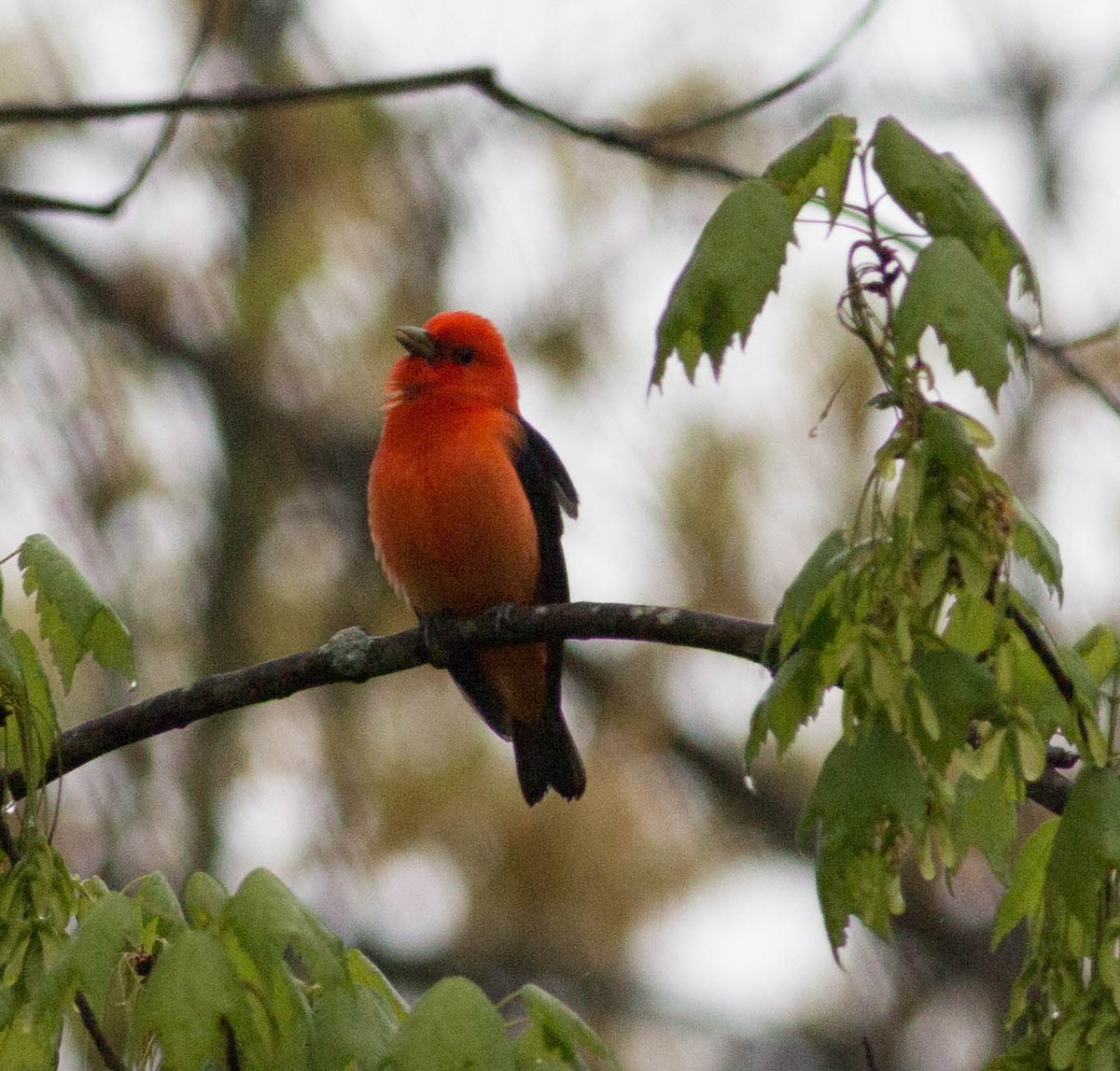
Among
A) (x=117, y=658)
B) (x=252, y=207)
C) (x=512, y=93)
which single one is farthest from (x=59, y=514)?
(x=117, y=658)

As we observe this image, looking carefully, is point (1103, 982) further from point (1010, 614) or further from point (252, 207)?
point (252, 207)

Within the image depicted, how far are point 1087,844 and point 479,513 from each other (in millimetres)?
3054

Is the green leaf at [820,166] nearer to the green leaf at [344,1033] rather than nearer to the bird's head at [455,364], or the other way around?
the green leaf at [344,1033]

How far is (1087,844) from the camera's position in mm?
2104

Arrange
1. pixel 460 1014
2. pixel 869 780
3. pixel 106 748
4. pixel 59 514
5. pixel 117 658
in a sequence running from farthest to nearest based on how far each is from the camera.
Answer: pixel 59 514 < pixel 106 748 < pixel 117 658 < pixel 460 1014 < pixel 869 780

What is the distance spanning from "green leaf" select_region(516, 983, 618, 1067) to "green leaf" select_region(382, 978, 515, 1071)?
0.22 m

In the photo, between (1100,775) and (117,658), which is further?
(117,658)

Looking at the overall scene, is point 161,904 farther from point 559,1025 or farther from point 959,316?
point 959,316

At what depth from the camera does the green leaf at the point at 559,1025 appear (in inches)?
97.4

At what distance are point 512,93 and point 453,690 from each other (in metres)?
4.39

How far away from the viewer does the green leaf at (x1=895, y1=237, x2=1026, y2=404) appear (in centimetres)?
209

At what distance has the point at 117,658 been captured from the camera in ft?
9.23

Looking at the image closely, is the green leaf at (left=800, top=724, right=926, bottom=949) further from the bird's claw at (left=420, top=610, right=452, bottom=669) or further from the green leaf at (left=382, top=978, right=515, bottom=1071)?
the bird's claw at (left=420, top=610, right=452, bottom=669)

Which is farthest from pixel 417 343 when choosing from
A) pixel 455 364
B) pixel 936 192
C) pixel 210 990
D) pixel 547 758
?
pixel 210 990
